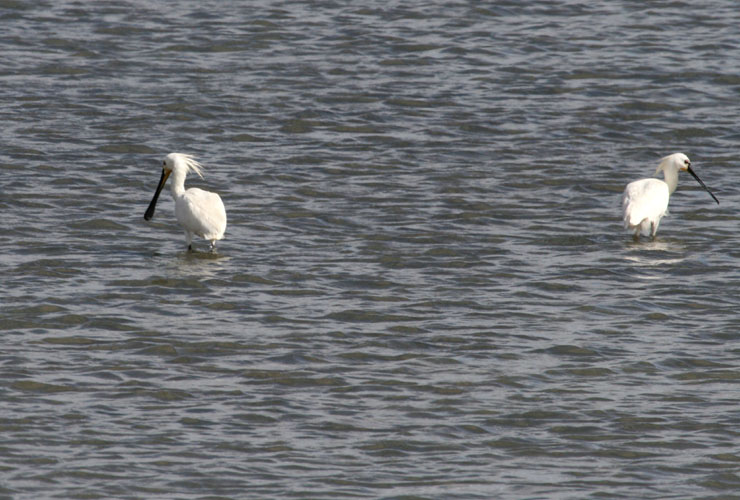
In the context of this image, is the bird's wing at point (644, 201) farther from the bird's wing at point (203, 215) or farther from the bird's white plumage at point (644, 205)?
the bird's wing at point (203, 215)

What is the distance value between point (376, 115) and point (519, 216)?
397 cm

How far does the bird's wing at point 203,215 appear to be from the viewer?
12859 millimetres

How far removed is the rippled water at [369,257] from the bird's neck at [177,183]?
15.3 inches

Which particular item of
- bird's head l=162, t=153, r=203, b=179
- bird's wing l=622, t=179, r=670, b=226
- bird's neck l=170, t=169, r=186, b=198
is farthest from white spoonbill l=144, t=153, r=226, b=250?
bird's wing l=622, t=179, r=670, b=226

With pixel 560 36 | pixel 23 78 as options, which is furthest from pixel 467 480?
pixel 560 36

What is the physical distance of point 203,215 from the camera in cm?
1284

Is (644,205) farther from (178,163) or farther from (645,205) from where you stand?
(178,163)

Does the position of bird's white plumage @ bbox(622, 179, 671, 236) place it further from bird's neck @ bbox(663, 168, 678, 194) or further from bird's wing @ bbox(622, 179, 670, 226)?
bird's neck @ bbox(663, 168, 678, 194)

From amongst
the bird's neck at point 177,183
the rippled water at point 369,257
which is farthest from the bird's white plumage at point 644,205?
the bird's neck at point 177,183

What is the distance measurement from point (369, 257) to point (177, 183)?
2.18 metres

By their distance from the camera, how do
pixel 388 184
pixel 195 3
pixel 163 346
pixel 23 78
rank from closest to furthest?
pixel 163 346
pixel 388 184
pixel 23 78
pixel 195 3

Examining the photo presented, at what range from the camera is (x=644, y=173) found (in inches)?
629

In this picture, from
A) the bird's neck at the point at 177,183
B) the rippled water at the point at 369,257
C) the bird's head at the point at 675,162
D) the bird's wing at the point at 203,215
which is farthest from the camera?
the bird's head at the point at 675,162

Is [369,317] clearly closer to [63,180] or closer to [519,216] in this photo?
[519,216]
